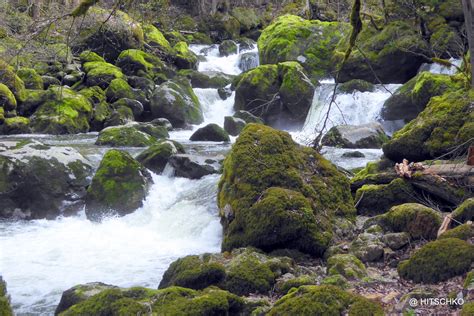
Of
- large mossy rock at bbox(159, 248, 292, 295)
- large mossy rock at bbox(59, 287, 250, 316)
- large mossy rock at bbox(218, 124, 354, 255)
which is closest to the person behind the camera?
large mossy rock at bbox(59, 287, 250, 316)

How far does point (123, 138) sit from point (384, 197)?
8.47m

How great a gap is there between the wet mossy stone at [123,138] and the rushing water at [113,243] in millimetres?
1710

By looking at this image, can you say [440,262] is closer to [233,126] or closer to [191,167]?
[191,167]

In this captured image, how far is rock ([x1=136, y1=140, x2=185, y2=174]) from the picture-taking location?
12016 millimetres

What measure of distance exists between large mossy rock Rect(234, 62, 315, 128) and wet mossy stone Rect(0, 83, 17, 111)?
308 inches

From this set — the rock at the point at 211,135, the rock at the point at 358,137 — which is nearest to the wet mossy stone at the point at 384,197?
the rock at the point at 358,137

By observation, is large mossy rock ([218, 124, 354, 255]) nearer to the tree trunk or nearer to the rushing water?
the rushing water

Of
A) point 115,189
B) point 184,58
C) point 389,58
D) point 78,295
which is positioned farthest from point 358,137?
point 184,58

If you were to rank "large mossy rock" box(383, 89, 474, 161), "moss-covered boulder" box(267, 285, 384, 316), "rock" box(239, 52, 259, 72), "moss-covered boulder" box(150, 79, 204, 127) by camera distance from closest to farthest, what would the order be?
"moss-covered boulder" box(267, 285, 384, 316) → "large mossy rock" box(383, 89, 474, 161) → "moss-covered boulder" box(150, 79, 204, 127) → "rock" box(239, 52, 259, 72)

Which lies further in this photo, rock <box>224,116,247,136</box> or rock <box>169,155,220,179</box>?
rock <box>224,116,247,136</box>

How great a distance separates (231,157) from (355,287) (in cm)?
352

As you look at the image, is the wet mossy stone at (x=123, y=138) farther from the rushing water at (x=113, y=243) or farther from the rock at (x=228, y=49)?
the rock at (x=228, y=49)

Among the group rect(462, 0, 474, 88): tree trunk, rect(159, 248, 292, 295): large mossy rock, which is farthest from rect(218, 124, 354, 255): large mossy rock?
rect(462, 0, 474, 88): tree trunk

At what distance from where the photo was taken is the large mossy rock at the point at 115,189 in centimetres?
996
